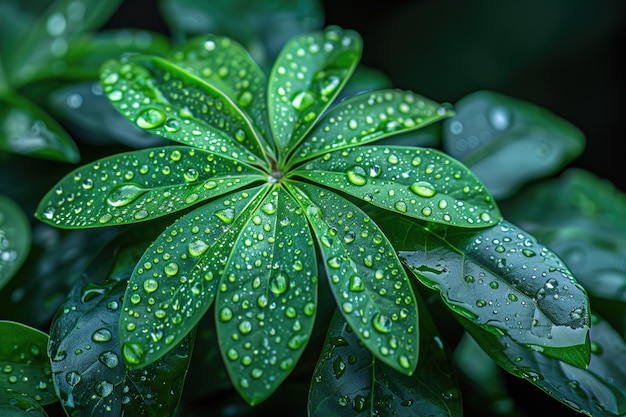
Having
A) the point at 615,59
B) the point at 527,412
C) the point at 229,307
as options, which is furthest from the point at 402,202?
the point at 615,59

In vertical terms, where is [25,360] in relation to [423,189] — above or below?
below

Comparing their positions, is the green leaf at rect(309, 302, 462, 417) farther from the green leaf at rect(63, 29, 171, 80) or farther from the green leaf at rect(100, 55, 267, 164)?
the green leaf at rect(63, 29, 171, 80)

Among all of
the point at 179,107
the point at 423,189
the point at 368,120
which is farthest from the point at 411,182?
the point at 179,107

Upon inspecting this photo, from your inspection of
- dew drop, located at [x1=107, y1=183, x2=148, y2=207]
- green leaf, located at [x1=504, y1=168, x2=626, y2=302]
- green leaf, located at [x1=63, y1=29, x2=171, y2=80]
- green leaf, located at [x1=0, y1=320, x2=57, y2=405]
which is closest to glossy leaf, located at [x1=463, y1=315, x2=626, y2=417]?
green leaf, located at [x1=504, y1=168, x2=626, y2=302]

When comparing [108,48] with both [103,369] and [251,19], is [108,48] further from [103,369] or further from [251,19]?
[103,369]

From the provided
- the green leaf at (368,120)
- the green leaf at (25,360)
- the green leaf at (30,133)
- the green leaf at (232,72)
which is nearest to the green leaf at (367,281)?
the green leaf at (368,120)

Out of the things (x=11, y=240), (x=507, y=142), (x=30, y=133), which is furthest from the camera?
(x=507, y=142)

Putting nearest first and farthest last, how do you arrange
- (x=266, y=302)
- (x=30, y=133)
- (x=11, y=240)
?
(x=266, y=302)
(x=11, y=240)
(x=30, y=133)
